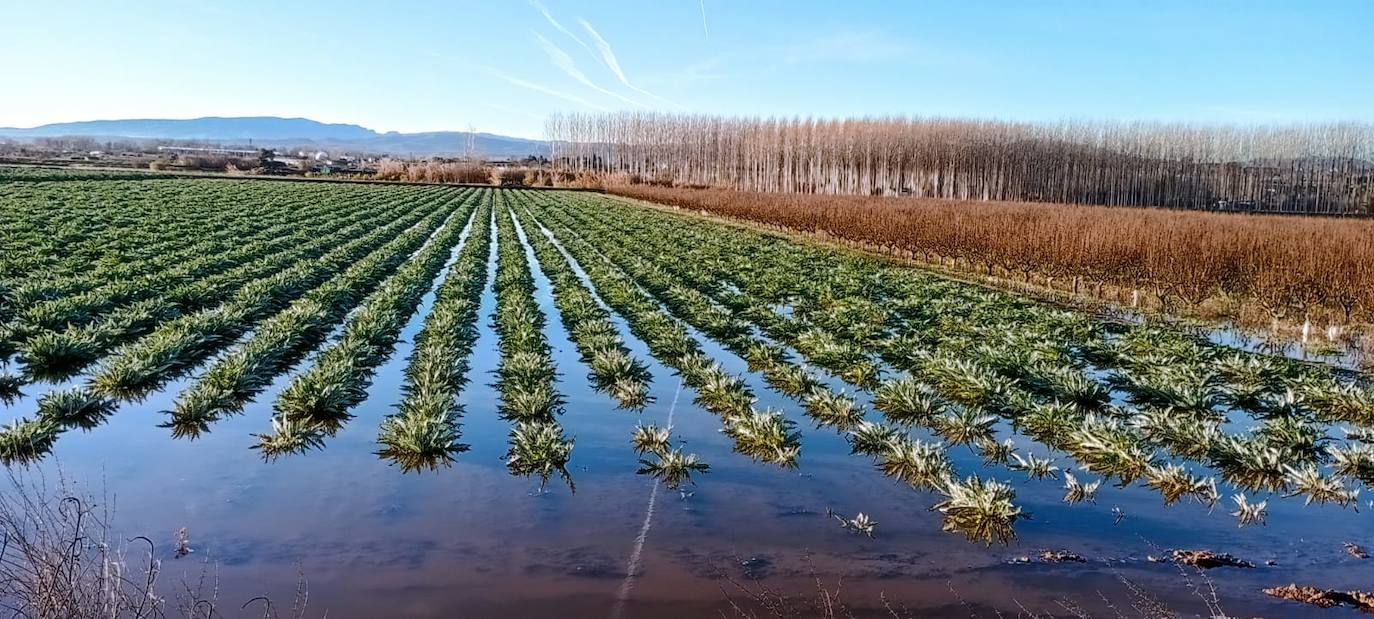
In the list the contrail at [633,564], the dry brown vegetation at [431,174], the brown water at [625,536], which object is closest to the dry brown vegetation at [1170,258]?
the brown water at [625,536]

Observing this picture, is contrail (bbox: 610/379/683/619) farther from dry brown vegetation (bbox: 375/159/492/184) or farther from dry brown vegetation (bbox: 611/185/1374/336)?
dry brown vegetation (bbox: 375/159/492/184)

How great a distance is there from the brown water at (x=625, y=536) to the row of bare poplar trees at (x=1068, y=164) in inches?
2848

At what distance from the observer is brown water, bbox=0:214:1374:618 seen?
16.9 ft

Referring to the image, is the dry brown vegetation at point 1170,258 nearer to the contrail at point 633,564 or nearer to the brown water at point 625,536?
the brown water at point 625,536

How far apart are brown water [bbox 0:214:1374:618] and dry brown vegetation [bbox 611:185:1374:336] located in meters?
10.3

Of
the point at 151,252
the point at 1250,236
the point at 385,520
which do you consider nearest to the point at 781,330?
the point at 385,520

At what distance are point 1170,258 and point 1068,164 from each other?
247 feet

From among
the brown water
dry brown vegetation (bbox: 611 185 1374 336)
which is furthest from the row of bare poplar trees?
the brown water

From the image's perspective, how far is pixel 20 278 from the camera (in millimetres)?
15555

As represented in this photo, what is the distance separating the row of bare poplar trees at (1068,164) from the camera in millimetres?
82562

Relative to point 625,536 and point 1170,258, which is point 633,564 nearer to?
point 625,536

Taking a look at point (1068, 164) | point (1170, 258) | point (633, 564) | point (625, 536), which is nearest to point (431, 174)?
point (1068, 164)

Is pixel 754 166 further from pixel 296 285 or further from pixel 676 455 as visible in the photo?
pixel 676 455

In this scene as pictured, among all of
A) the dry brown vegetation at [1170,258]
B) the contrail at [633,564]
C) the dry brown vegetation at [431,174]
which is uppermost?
the dry brown vegetation at [431,174]
